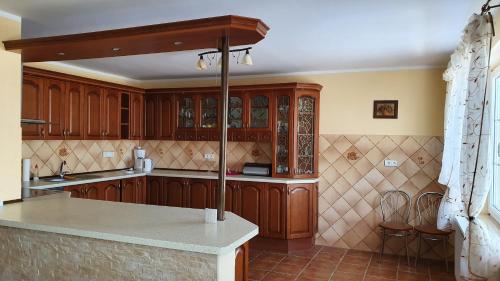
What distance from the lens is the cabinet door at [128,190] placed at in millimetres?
4695

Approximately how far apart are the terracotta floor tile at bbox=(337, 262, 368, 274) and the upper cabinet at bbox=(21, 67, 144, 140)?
320 cm

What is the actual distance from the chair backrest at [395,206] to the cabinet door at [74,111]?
367 cm

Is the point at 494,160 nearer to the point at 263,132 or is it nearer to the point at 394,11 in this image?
the point at 394,11

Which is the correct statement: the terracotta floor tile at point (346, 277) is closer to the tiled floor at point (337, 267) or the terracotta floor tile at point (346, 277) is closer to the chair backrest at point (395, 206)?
the tiled floor at point (337, 267)

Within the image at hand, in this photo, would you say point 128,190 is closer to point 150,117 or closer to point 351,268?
point 150,117

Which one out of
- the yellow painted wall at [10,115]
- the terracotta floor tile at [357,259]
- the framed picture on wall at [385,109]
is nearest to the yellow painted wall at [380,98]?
the framed picture on wall at [385,109]

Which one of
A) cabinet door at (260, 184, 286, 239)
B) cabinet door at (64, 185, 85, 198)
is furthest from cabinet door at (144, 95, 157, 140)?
cabinet door at (260, 184, 286, 239)

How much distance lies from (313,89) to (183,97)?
1.81 m

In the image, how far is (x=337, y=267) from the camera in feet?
12.8

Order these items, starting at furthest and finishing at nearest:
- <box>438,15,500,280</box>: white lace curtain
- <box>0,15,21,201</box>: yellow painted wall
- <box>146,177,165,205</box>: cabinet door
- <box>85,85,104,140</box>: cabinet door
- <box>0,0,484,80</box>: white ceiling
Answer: <box>146,177,165,205</box>: cabinet door < <box>85,85,104,140</box>: cabinet door < <box>0,15,21,201</box>: yellow painted wall < <box>0,0,484,80</box>: white ceiling < <box>438,15,500,280</box>: white lace curtain

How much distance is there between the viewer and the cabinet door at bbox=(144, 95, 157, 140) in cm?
531

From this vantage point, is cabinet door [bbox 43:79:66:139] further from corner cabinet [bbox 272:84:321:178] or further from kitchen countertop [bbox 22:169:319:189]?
corner cabinet [bbox 272:84:321:178]

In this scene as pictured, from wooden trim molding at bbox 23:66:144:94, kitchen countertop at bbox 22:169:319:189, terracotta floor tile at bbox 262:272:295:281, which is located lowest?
terracotta floor tile at bbox 262:272:295:281

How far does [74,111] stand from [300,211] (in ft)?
9.48
